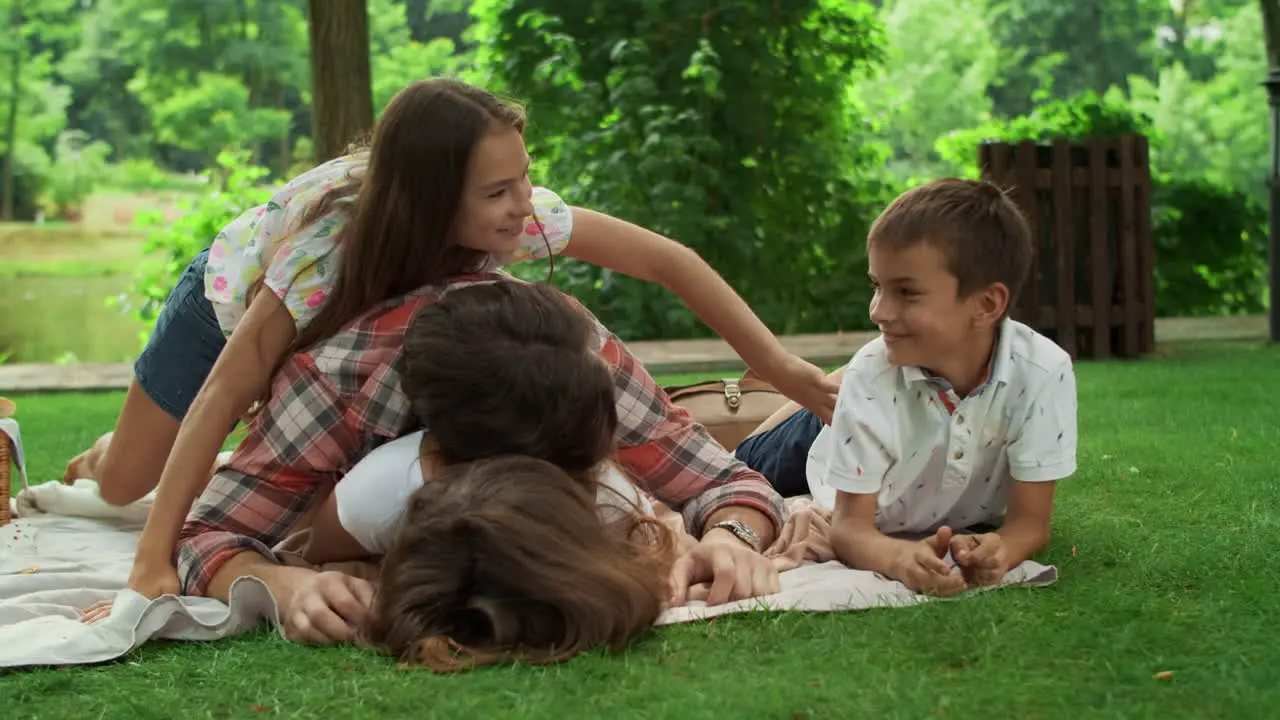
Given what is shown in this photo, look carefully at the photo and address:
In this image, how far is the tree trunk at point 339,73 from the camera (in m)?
8.26

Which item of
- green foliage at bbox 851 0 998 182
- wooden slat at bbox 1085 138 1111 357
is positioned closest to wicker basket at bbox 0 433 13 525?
wooden slat at bbox 1085 138 1111 357

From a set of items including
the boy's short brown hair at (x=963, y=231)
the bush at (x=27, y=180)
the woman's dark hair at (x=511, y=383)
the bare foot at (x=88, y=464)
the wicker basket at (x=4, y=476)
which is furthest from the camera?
the bush at (x=27, y=180)

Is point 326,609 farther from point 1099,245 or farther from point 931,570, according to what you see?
point 1099,245

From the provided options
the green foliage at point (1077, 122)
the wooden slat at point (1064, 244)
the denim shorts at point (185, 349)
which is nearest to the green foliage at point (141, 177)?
the green foliage at point (1077, 122)

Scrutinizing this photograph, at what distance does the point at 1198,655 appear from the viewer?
2400 millimetres

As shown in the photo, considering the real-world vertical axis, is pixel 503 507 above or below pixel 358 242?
below

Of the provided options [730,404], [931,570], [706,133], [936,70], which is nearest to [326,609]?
[931,570]

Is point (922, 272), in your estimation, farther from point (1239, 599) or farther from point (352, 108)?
point (352, 108)

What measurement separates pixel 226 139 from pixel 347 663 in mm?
17765

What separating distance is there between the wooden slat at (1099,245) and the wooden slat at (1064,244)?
0.33 feet

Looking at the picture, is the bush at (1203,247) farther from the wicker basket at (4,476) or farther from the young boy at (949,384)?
the wicker basket at (4,476)

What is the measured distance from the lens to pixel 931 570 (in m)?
2.85

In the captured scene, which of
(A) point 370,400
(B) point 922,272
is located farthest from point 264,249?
(B) point 922,272

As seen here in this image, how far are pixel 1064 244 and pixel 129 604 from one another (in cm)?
595
